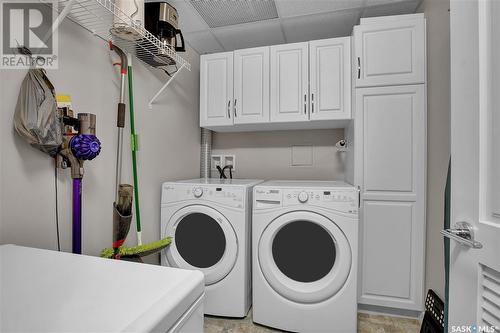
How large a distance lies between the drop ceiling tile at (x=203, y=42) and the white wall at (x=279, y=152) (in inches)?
36.8

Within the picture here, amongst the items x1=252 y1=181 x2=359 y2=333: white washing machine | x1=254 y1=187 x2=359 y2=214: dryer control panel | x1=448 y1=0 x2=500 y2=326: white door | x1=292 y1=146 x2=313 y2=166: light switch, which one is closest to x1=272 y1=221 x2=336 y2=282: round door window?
x1=252 y1=181 x2=359 y2=333: white washing machine

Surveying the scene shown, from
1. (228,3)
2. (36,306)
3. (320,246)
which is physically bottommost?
(320,246)

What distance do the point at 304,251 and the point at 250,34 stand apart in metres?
1.99

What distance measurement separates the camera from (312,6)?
184 centimetres

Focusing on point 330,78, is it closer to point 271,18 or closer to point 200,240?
point 271,18

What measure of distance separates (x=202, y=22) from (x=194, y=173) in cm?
144

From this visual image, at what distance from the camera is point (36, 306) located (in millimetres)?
498

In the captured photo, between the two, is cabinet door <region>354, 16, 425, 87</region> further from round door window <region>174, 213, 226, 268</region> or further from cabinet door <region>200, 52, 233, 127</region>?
round door window <region>174, 213, 226, 268</region>

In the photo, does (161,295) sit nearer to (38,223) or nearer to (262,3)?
(38,223)

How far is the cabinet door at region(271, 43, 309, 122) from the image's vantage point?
2.05 m

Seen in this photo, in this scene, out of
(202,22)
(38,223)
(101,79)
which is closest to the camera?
(38,223)

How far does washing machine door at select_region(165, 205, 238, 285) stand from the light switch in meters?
1.18

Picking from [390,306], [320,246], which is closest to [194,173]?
[320,246]

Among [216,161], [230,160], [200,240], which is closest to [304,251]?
[200,240]
